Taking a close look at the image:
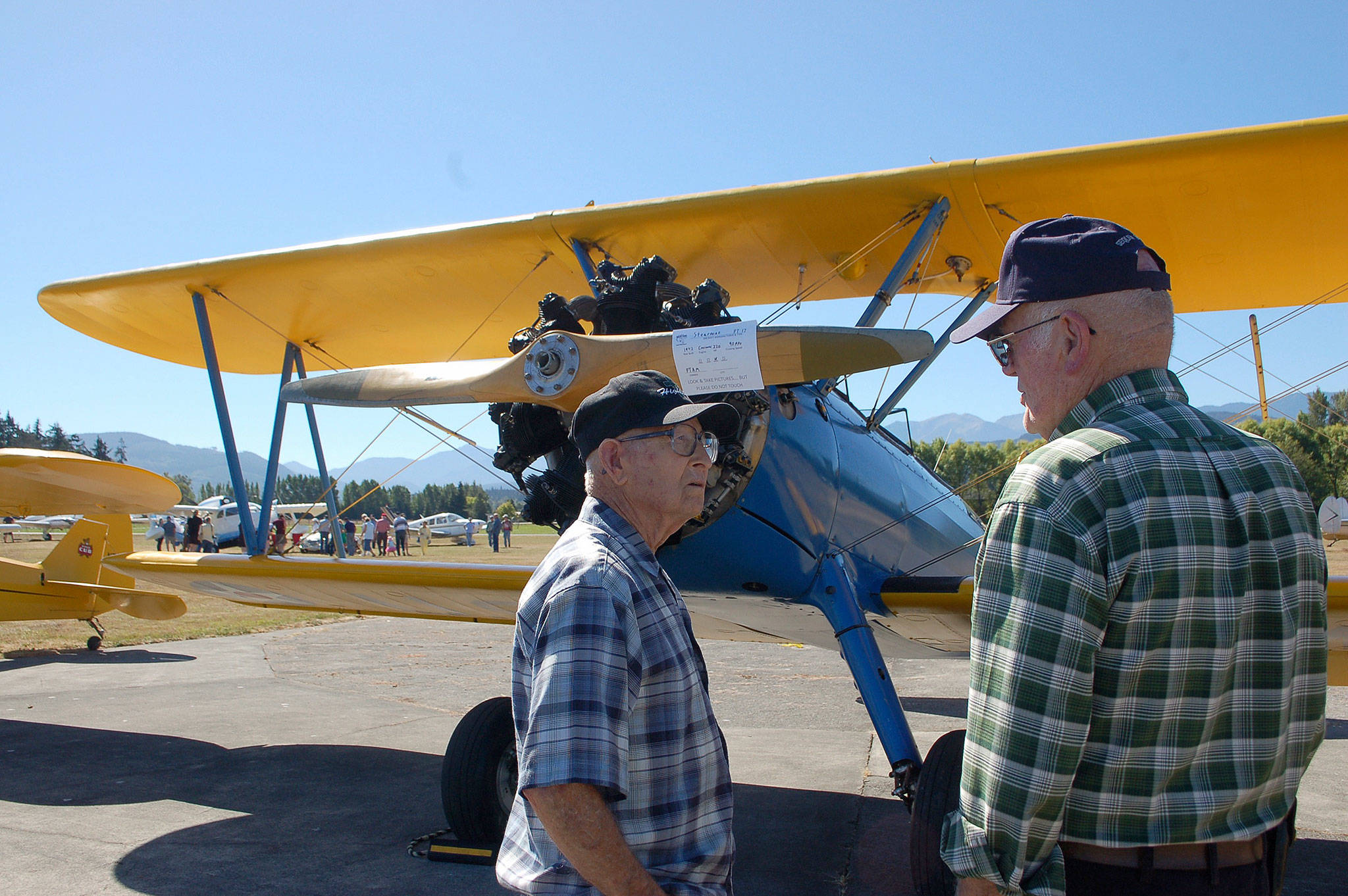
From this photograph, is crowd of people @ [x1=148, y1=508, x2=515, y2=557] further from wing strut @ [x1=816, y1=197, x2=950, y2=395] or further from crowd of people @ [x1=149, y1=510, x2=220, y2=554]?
wing strut @ [x1=816, y1=197, x2=950, y2=395]

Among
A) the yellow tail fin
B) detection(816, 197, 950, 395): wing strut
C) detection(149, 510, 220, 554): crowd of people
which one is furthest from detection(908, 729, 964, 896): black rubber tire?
detection(149, 510, 220, 554): crowd of people

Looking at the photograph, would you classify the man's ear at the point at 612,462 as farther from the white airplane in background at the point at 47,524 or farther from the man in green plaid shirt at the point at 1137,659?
the white airplane in background at the point at 47,524

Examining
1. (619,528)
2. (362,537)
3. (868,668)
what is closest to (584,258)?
(868,668)

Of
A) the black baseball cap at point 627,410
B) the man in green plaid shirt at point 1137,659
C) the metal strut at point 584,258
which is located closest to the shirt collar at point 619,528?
the black baseball cap at point 627,410

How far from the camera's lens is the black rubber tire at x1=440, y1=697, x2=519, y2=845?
4.08 m

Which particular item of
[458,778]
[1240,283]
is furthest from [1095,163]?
[458,778]

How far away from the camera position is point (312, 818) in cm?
450

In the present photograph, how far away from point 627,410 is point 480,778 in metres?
3.15

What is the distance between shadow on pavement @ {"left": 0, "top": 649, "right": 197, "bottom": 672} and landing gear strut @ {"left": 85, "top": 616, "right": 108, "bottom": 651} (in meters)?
0.07

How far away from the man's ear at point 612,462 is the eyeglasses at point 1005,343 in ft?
2.10

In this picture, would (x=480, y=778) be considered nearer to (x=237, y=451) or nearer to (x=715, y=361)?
(x=715, y=361)

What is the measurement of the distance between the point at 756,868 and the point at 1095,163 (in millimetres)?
3355

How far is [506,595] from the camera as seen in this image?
5184 millimetres

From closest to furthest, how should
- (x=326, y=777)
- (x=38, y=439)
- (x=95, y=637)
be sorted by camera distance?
Answer: (x=326, y=777), (x=95, y=637), (x=38, y=439)
